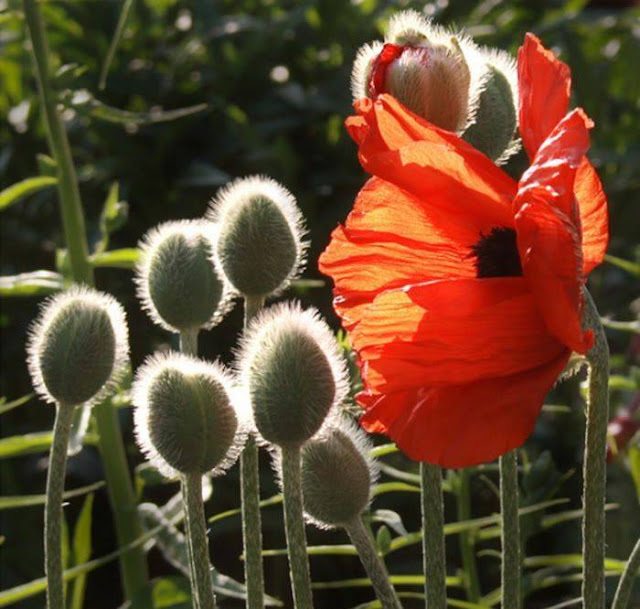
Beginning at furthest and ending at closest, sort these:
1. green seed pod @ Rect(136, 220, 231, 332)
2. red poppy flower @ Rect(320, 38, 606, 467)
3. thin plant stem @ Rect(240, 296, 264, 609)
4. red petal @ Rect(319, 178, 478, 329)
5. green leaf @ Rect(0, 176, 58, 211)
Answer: green leaf @ Rect(0, 176, 58, 211), green seed pod @ Rect(136, 220, 231, 332), thin plant stem @ Rect(240, 296, 264, 609), red petal @ Rect(319, 178, 478, 329), red poppy flower @ Rect(320, 38, 606, 467)

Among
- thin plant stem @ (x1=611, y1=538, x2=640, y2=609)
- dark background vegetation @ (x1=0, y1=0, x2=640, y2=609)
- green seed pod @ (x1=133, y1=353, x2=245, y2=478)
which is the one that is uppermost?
dark background vegetation @ (x1=0, y1=0, x2=640, y2=609)

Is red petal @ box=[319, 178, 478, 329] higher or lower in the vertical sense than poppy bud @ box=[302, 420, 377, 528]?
higher

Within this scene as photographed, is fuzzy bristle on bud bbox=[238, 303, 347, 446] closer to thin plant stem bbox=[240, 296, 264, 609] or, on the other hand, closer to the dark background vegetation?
thin plant stem bbox=[240, 296, 264, 609]

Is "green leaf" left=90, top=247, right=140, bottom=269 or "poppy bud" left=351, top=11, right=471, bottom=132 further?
"green leaf" left=90, top=247, right=140, bottom=269

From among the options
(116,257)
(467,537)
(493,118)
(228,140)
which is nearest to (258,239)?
(493,118)

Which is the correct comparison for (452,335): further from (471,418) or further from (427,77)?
(427,77)

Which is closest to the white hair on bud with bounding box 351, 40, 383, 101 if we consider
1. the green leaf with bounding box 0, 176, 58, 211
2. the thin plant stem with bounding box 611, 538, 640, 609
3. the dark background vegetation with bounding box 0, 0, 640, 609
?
the thin plant stem with bounding box 611, 538, 640, 609

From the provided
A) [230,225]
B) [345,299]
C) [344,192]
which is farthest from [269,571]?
[345,299]
